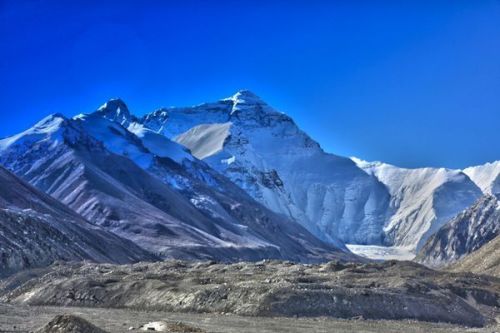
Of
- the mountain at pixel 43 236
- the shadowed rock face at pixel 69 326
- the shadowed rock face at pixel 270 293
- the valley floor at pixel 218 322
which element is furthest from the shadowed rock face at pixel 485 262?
the shadowed rock face at pixel 69 326

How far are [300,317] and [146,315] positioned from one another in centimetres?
1351

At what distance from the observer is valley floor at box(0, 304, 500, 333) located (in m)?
56.3

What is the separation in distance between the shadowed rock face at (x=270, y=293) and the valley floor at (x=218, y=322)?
3.01 meters

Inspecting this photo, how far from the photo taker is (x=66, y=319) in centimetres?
4012

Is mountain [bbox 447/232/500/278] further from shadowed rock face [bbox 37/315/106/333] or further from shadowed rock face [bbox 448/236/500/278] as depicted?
shadowed rock face [bbox 37/315/106/333]

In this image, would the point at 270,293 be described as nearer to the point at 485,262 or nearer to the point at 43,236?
the point at 43,236

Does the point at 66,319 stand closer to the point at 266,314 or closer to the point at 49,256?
the point at 266,314

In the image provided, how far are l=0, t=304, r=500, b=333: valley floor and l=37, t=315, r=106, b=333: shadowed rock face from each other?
10.2m

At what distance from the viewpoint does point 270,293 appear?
7181 cm

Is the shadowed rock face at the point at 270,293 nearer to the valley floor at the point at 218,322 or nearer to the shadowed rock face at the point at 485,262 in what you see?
the valley floor at the point at 218,322

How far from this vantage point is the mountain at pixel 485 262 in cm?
13268

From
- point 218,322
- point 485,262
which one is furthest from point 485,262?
point 218,322

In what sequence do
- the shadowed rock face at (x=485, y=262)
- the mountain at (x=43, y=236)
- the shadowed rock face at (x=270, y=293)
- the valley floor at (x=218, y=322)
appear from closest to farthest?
the valley floor at (x=218, y=322) < the shadowed rock face at (x=270, y=293) < the mountain at (x=43, y=236) < the shadowed rock face at (x=485, y=262)

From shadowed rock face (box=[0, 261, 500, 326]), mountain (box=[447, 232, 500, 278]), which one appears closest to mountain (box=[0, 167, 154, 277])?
shadowed rock face (box=[0, 261, 500, 326])
